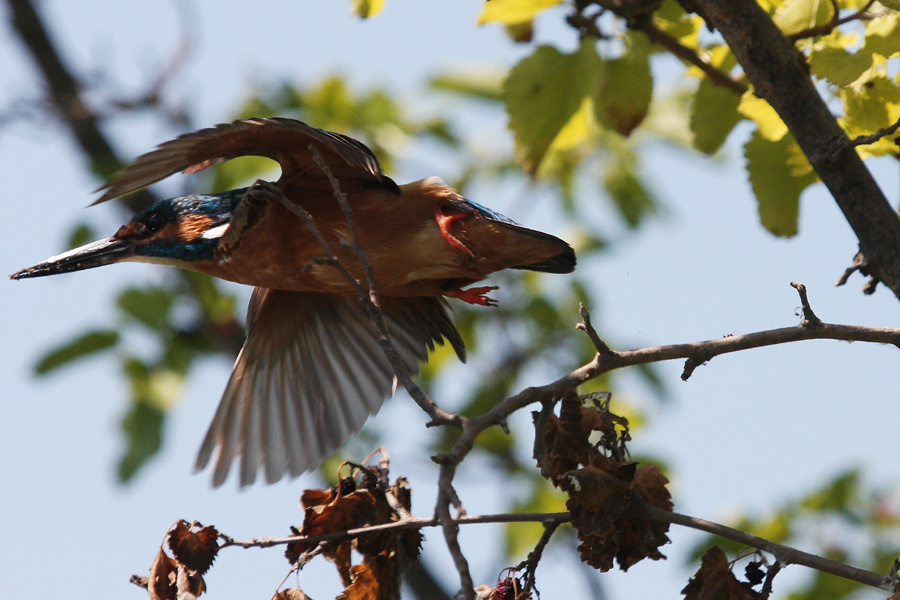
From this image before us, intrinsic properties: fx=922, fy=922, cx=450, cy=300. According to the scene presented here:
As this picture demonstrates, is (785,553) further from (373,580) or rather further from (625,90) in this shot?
(625,90)

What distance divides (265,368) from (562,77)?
148 centimetres

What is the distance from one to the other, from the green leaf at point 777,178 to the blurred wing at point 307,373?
3.68ft

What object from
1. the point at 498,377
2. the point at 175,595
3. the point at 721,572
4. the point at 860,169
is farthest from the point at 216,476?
the point at 860,169

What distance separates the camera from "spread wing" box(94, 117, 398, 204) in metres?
2.06

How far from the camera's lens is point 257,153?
2.49 meters

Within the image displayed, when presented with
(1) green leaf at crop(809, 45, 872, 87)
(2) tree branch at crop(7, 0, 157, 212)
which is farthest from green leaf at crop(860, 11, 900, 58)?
(2) tree branch at crop(7, 0, 157, 212)

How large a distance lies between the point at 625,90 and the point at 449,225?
632 millimetres

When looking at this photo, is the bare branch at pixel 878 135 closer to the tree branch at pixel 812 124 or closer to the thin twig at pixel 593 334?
the tree branch at pixel 812 124

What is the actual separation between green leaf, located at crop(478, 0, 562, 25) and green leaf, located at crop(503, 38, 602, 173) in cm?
11

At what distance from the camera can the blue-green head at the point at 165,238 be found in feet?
8.70

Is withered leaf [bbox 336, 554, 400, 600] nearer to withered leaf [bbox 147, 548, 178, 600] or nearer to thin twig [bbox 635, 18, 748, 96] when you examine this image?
withered leaf [bbox 147, 548, 178, 600]

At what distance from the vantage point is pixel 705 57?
2312 mm

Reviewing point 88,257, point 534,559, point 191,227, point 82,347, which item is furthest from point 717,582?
point 82,347

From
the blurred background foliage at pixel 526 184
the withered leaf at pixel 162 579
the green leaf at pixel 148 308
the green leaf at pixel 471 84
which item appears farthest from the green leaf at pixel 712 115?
the green leaf at pixel 148 308
